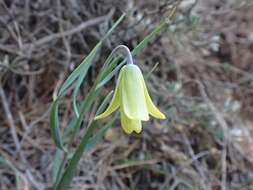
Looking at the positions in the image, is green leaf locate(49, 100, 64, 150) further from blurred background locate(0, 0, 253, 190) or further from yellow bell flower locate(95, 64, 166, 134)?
blurred background locate(0, 0, 253, 190)

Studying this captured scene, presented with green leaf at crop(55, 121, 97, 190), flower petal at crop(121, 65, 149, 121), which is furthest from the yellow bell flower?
green leaf at crop(55, 121, 97, 190)

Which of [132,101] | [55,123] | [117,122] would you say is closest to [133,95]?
[132,101]

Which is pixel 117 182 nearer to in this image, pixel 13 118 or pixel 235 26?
pixel 13 118

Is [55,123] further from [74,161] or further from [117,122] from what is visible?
[117,122]

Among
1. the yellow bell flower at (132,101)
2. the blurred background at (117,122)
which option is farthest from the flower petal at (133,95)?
the blurred background at (117,122)

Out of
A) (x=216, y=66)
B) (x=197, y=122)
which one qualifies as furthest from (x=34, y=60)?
(x=216, y=66)

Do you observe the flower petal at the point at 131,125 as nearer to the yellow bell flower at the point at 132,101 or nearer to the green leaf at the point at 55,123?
the yellow bell flower at the point at 132,101
